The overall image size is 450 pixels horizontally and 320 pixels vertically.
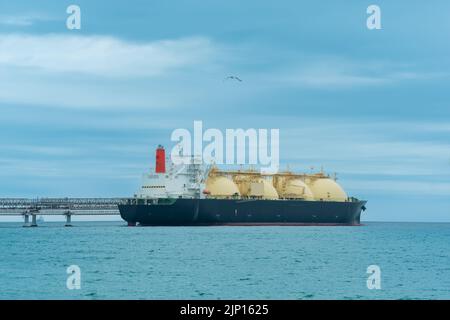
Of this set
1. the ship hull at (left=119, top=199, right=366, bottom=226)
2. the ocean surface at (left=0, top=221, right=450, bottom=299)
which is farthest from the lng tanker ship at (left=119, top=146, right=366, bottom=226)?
the ocean surface at (left=0, top=221, right=450, bottom=299)

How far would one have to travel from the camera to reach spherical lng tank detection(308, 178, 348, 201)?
99750 millimetres

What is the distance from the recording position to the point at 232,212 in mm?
84125

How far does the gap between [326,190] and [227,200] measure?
2138 centimetres

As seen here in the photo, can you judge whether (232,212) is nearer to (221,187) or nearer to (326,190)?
(221,187)

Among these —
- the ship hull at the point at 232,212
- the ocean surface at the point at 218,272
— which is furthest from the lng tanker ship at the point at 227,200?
the ocean surface at the point at 218,272

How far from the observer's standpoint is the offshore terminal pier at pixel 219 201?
8081 cm

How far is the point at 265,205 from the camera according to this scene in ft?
286

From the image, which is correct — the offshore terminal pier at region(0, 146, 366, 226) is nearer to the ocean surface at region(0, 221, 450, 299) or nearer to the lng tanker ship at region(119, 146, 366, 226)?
the lng tanker ship at region(119, 146, 366, 226)

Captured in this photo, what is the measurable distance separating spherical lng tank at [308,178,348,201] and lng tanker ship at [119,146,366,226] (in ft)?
0.40

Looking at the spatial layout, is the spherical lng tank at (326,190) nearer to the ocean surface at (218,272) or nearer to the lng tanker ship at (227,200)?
the lng tanker ship at (227,200)

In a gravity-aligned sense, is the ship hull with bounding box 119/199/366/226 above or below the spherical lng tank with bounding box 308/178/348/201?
below
